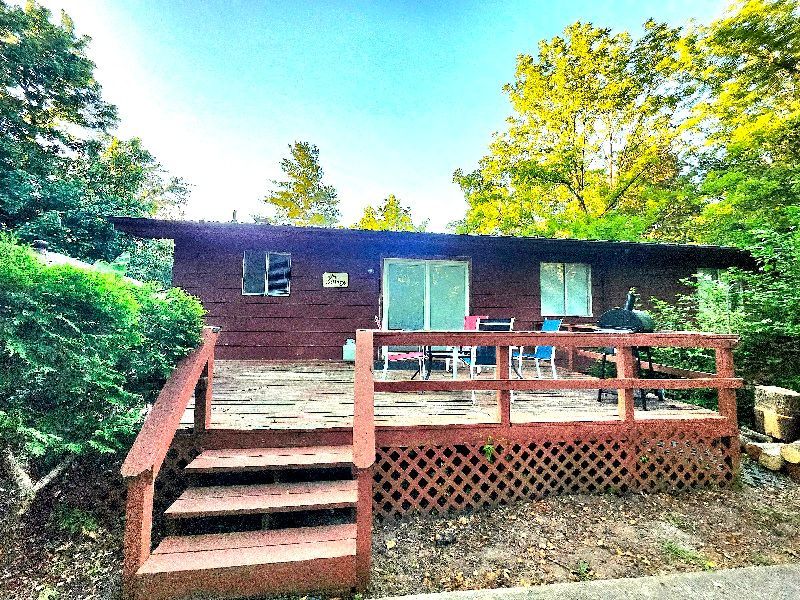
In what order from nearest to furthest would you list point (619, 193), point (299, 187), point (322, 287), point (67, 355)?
point (67, 355), point (322, 287), point (619, 193), point (299, 187)

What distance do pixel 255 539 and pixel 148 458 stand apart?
0.84 meters

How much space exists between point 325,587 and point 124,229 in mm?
6486

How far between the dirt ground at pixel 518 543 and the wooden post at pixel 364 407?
32.8 inches

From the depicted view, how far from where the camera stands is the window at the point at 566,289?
27.6 ft

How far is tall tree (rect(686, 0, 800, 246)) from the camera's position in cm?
976

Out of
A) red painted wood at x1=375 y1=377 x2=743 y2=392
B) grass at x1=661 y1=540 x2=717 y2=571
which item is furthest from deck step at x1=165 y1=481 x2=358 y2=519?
grass at x1=661 y1=540 x2=717 y2=571

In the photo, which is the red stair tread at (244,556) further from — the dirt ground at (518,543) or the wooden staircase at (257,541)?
the dirt ground at (518,543)

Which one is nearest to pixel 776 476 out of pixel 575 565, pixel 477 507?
pixel 575 565

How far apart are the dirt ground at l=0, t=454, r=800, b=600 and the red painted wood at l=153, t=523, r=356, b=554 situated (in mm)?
320

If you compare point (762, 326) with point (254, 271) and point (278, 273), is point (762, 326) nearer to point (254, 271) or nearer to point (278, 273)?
point (278, 273)

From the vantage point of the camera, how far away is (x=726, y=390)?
142 inches

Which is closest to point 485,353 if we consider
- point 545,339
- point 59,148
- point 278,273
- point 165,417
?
point 545,339

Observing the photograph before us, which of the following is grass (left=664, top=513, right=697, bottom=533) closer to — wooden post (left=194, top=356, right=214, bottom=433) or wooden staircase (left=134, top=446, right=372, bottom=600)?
wooden staircase (left=134, top=446, right=372, bottom=600)

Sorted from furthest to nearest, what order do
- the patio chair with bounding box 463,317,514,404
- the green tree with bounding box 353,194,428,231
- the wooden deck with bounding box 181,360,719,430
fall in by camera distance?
the green tree with bounding box 353,194,428,231
the patio chair with bounding box 463,317,514,404
the wooden deck with bounding box 181,360,719,430
